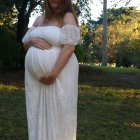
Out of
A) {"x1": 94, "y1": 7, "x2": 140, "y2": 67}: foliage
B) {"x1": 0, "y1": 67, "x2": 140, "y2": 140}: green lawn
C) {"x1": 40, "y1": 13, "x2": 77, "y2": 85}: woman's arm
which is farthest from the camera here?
{"x1": 94, "y1": 7, "x2": 140, "y2": 67}: foliage

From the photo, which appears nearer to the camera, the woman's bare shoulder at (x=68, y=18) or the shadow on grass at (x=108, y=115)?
the woman's bare shoulder at (x=68, y=18)

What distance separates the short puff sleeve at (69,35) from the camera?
4320mm

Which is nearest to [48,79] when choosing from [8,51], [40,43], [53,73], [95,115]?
[53,73]

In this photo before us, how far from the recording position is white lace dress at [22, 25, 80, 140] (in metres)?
4.34

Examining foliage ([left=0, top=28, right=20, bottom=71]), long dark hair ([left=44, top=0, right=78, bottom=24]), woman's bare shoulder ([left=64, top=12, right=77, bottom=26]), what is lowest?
foliage ([left=0, top=28, right=20, bottom=71])

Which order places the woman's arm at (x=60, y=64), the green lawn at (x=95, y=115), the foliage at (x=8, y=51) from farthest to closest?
the foliage at (x=8, y=51), the green lawn at (x=95, y=115), the woman's arm at (x=60, y=64)

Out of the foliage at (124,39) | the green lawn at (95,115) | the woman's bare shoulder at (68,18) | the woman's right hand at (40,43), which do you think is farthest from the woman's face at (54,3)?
the foliage at (124,39)

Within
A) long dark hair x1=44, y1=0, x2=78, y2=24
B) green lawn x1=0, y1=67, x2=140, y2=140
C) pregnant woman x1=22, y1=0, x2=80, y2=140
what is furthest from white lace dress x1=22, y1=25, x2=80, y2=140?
green lawn x1=0, y1=67, x2=140, y2=140

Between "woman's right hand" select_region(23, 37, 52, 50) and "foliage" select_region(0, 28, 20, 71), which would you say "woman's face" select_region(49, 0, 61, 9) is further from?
"foliage" select_region(0, 28, 20, 71)

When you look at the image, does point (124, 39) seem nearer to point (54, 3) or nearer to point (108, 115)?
point (108, 115)

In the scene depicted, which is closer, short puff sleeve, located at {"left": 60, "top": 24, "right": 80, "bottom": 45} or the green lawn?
A: short puff sleeve, located at {"left": 60, "top": 24, "right": 80, "bottom": 45}

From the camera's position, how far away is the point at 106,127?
812cm

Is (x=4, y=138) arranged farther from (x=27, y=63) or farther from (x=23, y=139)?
(x=27, y=63)

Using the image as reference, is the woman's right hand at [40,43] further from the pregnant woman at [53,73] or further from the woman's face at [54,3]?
the woman's face at [54,3]
